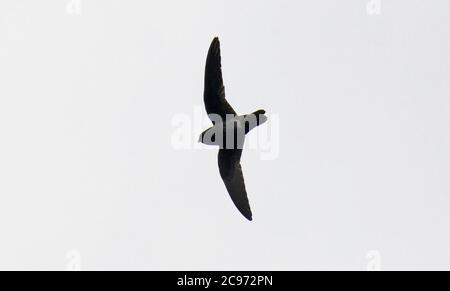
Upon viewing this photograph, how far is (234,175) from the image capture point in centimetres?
1639

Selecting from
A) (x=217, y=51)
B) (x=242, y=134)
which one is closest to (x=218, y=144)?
(x=242, y=134)

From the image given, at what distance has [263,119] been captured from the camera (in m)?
15.1

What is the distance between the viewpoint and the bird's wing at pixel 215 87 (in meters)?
15.4

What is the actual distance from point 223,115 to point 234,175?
139cm

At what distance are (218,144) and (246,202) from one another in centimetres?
131

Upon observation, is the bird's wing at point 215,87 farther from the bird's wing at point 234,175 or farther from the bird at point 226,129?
the bird's wing at point 234,175

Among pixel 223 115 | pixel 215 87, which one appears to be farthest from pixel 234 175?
pixel 215 87

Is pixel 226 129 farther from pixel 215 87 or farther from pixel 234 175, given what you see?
pixel 234 175

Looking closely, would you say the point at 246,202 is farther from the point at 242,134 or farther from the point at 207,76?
the point at 207,76

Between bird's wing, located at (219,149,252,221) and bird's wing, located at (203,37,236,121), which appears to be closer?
bird's wing, located at (203,37,236,121)

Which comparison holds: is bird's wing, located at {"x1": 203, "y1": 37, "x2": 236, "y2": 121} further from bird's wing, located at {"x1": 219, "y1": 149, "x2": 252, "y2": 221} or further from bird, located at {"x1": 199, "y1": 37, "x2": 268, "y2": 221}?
bird's wing, located at {"x1": 219, "y1": 149, "x2": 252, "y2": 221}

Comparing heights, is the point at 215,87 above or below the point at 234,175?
above

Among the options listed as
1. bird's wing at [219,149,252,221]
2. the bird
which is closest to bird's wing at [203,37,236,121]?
the bird

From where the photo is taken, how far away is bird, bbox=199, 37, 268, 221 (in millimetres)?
15375
